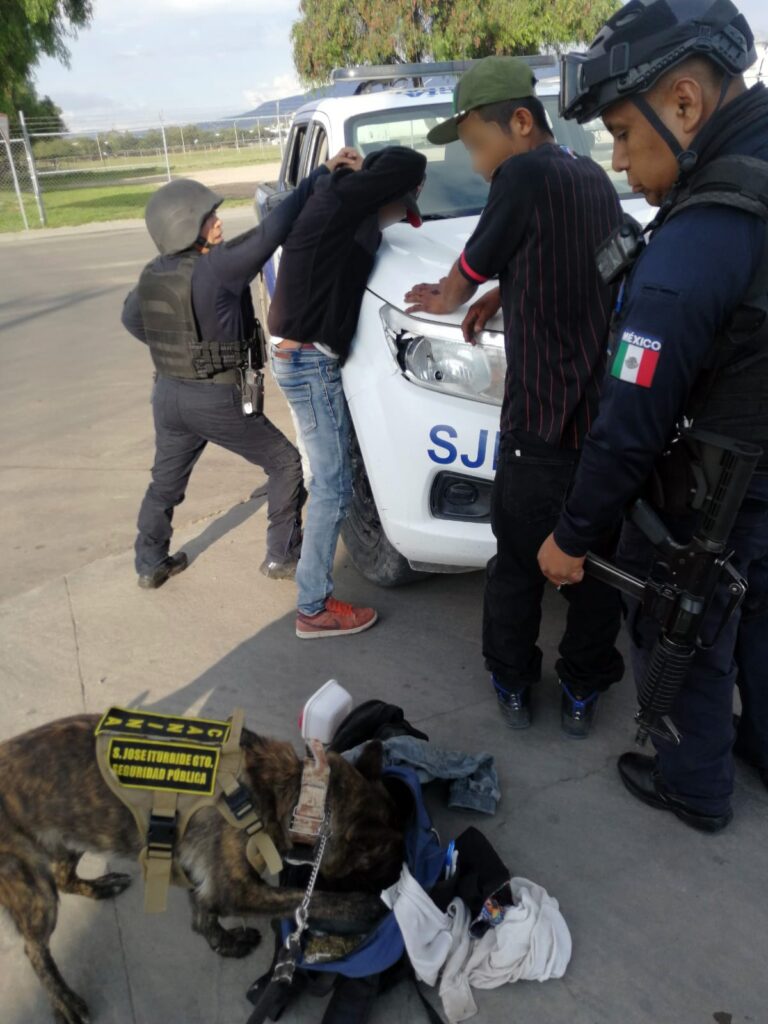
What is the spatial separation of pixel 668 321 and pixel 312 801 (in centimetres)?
135

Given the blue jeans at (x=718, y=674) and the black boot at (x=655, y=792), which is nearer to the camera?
the blue jeans at (x=718, y=674)

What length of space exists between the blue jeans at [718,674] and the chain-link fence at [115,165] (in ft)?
62.8

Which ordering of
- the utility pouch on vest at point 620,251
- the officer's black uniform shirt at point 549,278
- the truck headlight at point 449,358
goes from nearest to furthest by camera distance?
the utility pouch on vest at point 620,251 → the officer's black uniform shirt at point 549,278 → the truck headlight at point 449,358

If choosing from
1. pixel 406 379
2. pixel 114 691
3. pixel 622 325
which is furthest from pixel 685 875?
pixel 114 691

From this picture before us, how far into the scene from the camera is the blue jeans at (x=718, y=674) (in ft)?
7.54

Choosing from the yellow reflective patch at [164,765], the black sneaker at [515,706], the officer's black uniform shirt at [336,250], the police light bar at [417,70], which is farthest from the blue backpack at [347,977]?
the police light bar at [417,70]

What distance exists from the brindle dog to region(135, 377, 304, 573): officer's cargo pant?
6.37ft

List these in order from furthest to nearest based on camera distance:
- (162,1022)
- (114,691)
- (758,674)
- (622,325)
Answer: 1. (114,691)
2. (758,674)
3. (162,1022)
4. (622,325)

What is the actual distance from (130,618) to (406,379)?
5.88ft

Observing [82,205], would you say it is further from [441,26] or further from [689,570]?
[689,570]

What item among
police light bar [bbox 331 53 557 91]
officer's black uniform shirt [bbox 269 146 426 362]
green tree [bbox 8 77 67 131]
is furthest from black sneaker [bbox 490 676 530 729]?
green tree [bbox 8 77 67 131]

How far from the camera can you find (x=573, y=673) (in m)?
3.02

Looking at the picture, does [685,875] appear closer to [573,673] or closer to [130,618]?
[573,673]

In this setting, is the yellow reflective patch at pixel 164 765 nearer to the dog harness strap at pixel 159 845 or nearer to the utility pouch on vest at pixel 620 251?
the dog harness strap at pixel 159 845
